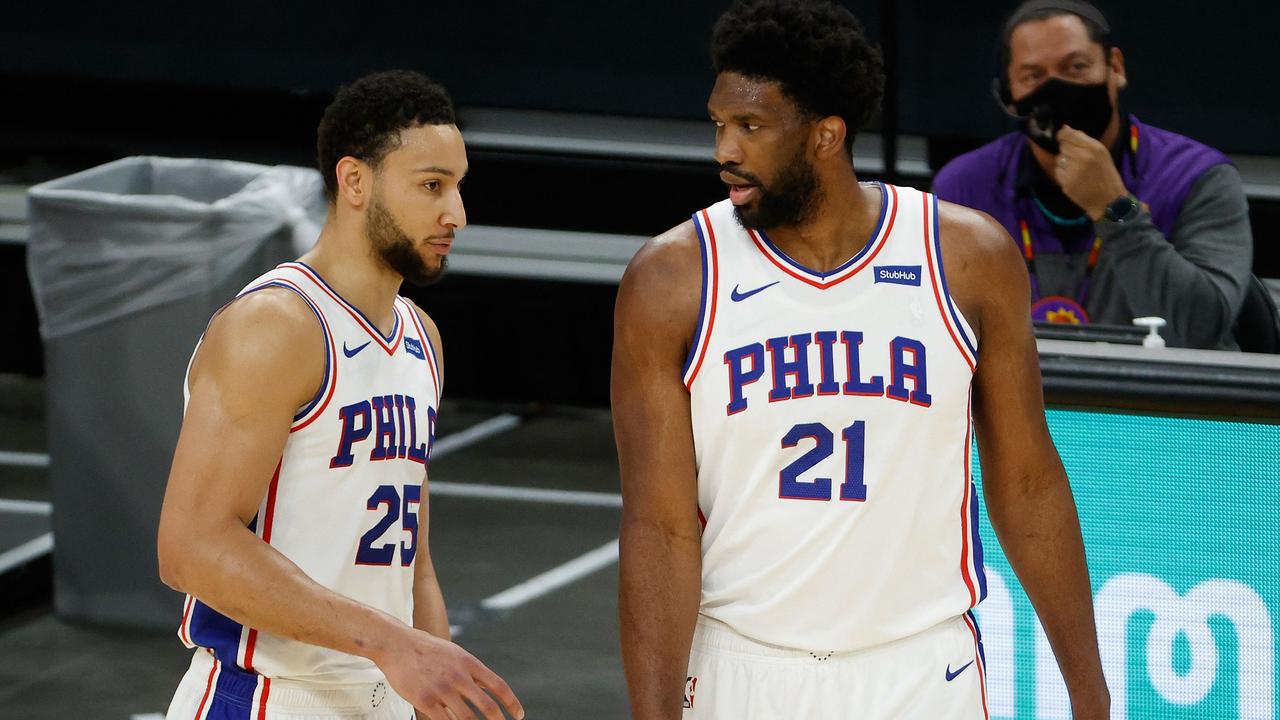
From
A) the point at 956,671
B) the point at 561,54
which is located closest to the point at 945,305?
the point at 956,671

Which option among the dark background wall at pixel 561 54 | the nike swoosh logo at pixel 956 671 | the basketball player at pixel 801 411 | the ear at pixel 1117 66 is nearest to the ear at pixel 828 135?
the basketball player at pixel 801 411

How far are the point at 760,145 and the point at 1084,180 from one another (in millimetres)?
1715

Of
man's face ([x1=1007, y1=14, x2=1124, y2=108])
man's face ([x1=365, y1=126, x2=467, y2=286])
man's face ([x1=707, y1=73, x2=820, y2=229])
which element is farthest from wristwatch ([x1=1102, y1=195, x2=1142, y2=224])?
man's face ([x1=365, y1=126, x2=467, y2=286])

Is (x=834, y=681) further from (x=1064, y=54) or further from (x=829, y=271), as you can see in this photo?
(x=1064, y=54)

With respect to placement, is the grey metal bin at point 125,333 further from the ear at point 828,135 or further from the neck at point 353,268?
the ear at point 828,135

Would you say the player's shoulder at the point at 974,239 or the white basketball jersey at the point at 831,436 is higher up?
the player's shoulder at the point at 974,239

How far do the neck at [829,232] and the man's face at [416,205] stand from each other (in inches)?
19.5

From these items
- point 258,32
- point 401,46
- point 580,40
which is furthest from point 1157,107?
point 258,32

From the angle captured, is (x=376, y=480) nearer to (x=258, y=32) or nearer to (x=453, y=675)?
(x=453, y=675)

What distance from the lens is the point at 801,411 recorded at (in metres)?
2.58

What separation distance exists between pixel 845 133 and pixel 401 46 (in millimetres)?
6278

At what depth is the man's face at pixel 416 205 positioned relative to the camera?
273 centimetres

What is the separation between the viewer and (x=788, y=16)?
2.62 metres

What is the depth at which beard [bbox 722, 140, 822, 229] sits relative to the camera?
2.63 meters
